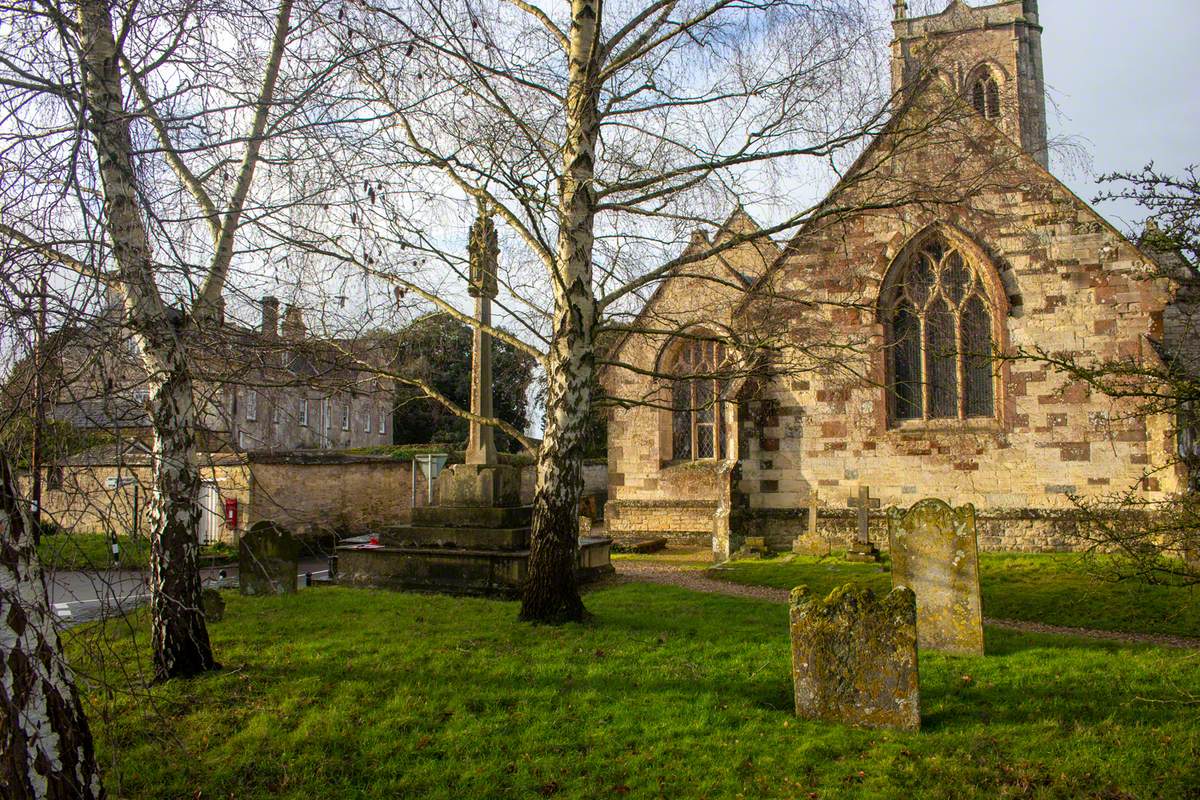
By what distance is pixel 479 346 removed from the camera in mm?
13070

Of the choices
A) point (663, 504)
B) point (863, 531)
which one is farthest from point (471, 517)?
point (663, 504)

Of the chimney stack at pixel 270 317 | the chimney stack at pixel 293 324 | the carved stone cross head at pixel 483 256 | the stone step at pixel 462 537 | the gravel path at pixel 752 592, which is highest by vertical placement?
the carved stone cross head at pixel 483 256

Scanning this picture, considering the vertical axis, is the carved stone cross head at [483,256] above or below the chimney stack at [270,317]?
above

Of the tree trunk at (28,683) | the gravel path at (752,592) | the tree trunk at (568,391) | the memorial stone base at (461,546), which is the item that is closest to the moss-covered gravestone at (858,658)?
the tree trunk at (568,391)

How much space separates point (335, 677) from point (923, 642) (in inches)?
230

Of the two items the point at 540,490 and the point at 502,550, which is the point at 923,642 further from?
the point at 502,550

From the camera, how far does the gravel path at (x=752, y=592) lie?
940 cm

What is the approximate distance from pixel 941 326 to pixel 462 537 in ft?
35.8

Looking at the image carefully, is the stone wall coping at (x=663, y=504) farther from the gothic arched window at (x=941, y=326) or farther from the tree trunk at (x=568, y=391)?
the tree trunk at (x=568, y=391)

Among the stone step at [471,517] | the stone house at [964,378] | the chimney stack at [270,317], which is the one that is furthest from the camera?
the stone house at [964,378]

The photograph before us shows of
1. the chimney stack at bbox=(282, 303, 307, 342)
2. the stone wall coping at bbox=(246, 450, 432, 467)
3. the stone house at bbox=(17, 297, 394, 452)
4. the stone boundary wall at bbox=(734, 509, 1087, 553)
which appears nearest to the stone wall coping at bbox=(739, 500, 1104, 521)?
the stone boundary wall at bbox=(734, 509, 1087, 553)

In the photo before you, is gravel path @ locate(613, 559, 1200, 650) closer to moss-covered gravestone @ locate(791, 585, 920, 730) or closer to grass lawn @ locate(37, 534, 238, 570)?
moss-covered gravestone @ locate(791, 585, 920, 730)

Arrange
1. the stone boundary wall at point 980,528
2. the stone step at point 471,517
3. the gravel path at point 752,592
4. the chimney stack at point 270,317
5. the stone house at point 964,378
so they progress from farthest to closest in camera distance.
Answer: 1. the stone boundary wall at point 980,528
2. the stone house at point 964,378
3. the stone step at point 471,517
4. the gravel path at point 752,592
5. the chimney stack at point 270,317

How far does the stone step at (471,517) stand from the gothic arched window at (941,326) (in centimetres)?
873
